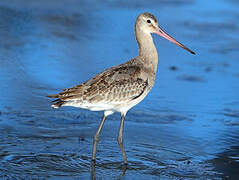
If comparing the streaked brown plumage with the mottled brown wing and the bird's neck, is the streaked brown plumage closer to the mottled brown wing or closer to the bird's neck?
the mottled brown wing

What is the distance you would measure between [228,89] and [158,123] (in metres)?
1.97

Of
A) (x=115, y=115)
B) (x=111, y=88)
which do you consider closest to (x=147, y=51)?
(x=111, y=88)

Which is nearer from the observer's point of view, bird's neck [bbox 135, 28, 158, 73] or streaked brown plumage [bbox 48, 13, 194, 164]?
streaked brown plumage [bbox 48, 13, 194, 164]

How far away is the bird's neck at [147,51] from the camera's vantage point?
706 cm

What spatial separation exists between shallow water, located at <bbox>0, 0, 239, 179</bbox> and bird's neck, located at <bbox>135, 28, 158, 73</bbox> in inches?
38.8

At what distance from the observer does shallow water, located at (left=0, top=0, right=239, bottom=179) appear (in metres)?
6.54

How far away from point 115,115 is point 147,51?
4.56 ft

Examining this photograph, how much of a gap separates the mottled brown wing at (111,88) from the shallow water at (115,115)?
0.71 m

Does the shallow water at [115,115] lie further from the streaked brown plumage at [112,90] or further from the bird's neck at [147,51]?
the bird's neck at [147,51]

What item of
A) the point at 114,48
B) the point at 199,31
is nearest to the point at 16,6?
the point at 114,48

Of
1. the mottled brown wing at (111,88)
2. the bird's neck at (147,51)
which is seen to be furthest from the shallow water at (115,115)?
the bird's neck at (147,51)

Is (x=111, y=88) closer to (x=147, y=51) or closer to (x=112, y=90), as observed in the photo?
(x=112, y=90)

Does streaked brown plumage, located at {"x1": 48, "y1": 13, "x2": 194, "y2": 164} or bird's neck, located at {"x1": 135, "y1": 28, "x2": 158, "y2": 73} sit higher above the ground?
bird's neck, located at {"x1": 135, "y1": 28, "x2": 158, "y2": 73}

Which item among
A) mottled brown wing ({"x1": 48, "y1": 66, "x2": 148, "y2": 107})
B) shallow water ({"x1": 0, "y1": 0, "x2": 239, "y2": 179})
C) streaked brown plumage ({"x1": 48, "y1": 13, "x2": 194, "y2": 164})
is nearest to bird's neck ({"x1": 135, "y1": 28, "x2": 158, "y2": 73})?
streaked brown plumage ({"x1": 48, "y1": 13, "x2": 194, "y2": 164})
